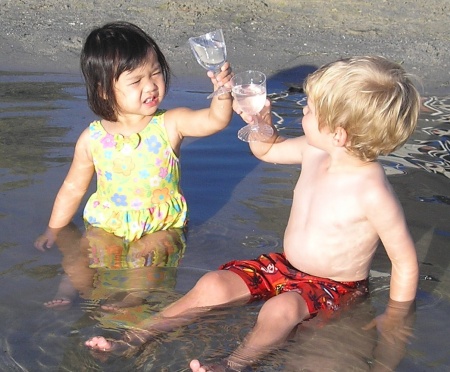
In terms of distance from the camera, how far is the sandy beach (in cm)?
794

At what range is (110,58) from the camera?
13.7 feet

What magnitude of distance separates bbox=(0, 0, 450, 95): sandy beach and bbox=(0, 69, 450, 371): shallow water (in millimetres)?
713

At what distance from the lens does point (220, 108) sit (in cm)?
407

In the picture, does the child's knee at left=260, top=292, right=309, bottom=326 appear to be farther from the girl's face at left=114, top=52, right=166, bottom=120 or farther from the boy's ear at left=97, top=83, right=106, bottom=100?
the boy's ear at left=97, top=83, right=106, bottom=100

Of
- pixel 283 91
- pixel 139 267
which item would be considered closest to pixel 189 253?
pixel 139 267

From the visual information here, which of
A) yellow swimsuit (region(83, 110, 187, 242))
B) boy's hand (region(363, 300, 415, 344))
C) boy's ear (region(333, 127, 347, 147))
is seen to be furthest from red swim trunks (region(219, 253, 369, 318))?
yellow swimsuit (region(83, 110, 187, 242))

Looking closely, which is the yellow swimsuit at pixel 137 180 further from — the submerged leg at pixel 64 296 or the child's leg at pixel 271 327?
the child's leg at pixel 271 327

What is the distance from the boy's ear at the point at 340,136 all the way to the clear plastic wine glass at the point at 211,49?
22.4 inches

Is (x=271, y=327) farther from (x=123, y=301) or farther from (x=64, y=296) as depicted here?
(x=64, y=296)

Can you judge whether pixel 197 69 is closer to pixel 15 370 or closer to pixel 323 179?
pixel 323 179

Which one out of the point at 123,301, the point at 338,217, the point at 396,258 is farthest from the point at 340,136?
the point at 123,301

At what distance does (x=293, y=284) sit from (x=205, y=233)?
0.99 meters

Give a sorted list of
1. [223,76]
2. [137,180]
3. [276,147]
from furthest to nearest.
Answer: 1. [137,180]
2. [276,147]
3. [223,76]

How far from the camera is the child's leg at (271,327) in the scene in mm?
3307
